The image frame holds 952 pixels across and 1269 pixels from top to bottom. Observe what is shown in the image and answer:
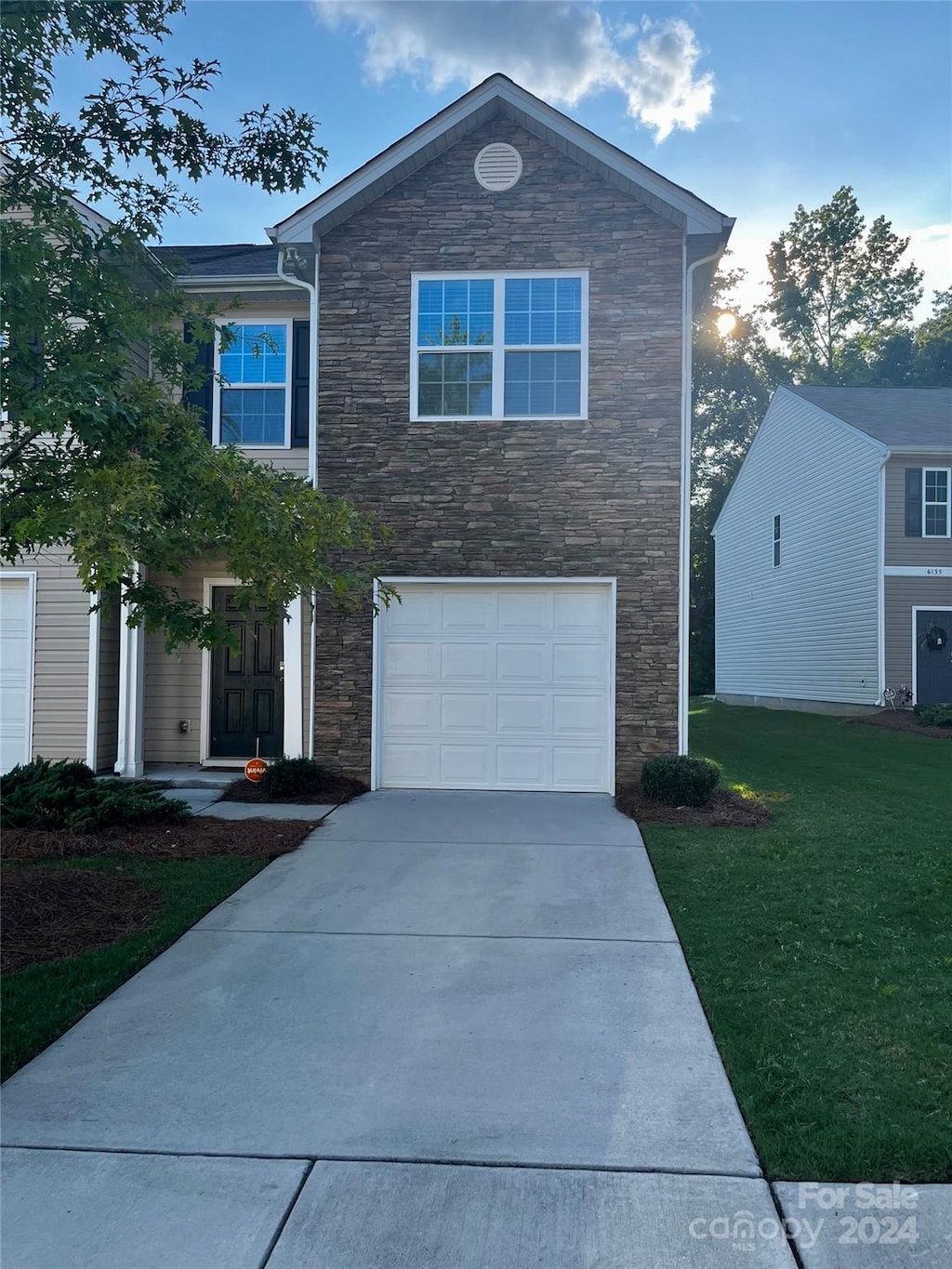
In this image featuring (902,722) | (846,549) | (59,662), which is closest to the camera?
(59,662)

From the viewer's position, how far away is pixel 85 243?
17.1 ft

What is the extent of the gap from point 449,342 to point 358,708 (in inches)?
163

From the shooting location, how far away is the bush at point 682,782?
8867 mm

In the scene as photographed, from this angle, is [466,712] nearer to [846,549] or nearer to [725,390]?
[846,549]

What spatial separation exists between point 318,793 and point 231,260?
6.90 meters

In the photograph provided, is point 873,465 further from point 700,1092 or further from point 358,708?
point 700,1092

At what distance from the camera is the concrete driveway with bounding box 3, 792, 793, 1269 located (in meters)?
2.73

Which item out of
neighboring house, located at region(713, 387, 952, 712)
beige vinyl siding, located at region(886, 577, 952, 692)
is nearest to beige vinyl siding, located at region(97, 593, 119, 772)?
neighboring house, located at region(713, 387, 952, 712)

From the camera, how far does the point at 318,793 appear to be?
30.9 ft

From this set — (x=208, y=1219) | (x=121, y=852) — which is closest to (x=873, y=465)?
(x=121, y=852)

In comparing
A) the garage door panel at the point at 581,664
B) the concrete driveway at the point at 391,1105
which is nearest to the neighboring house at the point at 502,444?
the garage door panel at the point at 581,664

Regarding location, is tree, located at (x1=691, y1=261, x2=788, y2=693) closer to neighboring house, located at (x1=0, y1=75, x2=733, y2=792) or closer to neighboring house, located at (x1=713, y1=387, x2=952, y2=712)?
neighboring house, located at (x1=713, y1=387, x2=952, y2=712)

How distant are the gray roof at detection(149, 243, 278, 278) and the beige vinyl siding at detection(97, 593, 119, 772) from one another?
4.17 metres

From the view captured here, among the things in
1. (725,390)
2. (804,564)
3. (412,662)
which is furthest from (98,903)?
(725,390)
